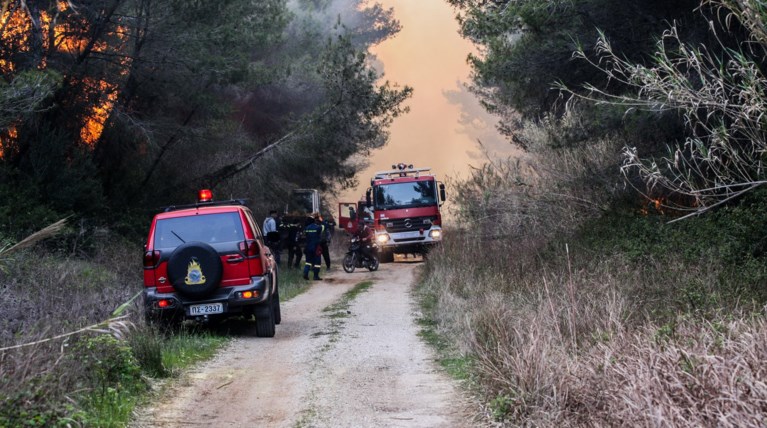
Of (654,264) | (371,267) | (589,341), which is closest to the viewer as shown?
(589,341)

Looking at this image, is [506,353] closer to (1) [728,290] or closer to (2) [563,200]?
(1) [728,290]

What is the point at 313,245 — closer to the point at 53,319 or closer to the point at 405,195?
the point at 405,195

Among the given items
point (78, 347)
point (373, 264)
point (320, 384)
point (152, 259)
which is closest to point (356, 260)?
point (373, 264)

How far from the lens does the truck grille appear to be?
111 ft

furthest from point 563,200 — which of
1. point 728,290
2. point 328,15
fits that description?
point 328,15

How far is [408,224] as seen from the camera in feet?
111

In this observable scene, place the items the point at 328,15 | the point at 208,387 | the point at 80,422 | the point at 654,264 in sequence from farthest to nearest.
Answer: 1. the point at 328,15
2. the point at 654,264
3. the point at 208,387
4. the point at 80,422

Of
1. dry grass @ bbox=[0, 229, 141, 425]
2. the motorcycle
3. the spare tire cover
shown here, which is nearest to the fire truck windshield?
the motorcycle

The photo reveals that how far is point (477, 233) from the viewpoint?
2319 centimetres

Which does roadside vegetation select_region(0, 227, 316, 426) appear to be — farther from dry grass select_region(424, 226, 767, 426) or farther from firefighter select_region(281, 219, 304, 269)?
firefighter select_region(281, 219, 304, 269)

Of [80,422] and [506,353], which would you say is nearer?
[80,422]

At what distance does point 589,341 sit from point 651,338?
127cm

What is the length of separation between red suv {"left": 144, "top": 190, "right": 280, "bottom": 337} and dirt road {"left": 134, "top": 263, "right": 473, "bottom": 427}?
62 cm

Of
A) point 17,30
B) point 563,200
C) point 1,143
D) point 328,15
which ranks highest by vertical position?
point 328,15
